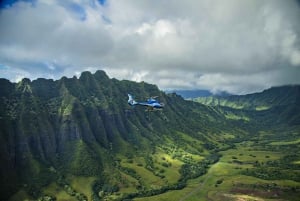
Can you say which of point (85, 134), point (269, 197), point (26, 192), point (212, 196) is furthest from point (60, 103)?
point (269, 197)

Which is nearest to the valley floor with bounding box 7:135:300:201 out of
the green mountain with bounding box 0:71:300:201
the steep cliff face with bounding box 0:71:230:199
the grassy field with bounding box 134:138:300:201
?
the grassy field with bounding box 134:138:300:201

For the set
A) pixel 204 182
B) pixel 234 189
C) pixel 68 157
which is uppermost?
pixel 68 157

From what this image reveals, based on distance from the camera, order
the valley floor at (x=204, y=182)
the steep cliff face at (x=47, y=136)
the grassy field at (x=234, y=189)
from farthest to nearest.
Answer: the steep cliff face at (x=47, y=136) → the valley floor at (x=204, y=182) → the grassy field at (x=234, y=189)

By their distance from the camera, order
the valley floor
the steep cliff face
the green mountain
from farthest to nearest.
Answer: the steep cliff face < the green mountain < the valley floor

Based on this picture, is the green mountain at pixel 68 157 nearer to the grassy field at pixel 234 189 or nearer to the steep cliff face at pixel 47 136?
the steep cliff face at pixel 47 136

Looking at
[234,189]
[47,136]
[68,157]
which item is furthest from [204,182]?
[47,136]

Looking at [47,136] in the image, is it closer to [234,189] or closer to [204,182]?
[204,182]

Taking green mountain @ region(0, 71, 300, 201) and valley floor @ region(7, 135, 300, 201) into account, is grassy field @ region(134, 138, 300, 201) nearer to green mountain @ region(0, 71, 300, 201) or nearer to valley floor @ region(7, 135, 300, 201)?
valley floor @ region(7, 135, 300, 201)

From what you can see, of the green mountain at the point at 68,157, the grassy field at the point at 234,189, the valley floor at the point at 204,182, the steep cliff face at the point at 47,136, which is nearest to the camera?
the grassy field at the point at 234,189

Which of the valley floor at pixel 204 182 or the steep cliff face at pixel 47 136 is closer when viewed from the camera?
the valley floor at pixel 204 182

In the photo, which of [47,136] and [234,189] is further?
[47,136]

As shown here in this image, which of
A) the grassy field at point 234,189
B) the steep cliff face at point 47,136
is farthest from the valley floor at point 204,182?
the steep cliff face at point 47,136
